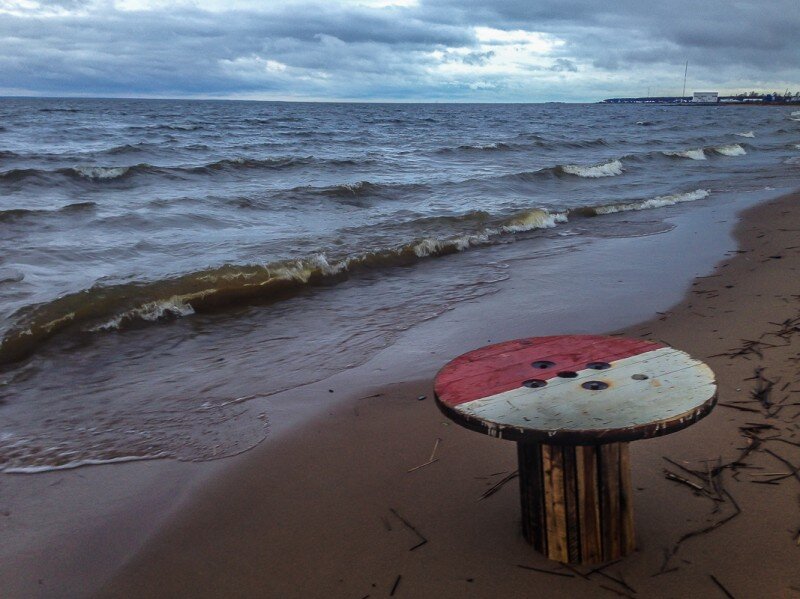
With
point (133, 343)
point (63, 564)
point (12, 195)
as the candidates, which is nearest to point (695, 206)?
point (133, 343)

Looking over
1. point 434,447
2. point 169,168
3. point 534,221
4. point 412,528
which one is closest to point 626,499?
point 412,528

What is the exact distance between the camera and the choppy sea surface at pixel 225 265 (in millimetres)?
4969

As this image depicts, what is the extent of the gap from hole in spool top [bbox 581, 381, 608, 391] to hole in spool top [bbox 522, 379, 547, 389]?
0.16 metres

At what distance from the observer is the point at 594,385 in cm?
269

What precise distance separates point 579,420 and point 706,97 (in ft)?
502

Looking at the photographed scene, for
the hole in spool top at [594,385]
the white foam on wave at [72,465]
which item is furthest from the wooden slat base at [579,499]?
the white foam on wave at [72,465]

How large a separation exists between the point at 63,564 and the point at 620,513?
2.46m

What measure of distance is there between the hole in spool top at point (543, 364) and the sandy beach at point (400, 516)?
73 centimetres

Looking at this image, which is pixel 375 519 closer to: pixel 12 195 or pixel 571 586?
pixel 571 586

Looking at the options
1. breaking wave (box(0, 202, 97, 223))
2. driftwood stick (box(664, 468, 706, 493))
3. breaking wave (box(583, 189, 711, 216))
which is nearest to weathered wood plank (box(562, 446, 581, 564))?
driftwood stick (box(664, 468, 706, 493))

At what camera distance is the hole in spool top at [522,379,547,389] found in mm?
2715

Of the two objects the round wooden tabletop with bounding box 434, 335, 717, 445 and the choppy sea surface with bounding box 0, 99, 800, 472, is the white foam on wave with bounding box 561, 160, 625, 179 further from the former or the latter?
the round wooden tabletop with bounding box 434, 335, 717, 445

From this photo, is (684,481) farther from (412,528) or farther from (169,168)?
(169,168)

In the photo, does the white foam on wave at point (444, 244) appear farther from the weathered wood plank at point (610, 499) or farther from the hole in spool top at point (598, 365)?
the weathered wood plank at point (610, 499)
